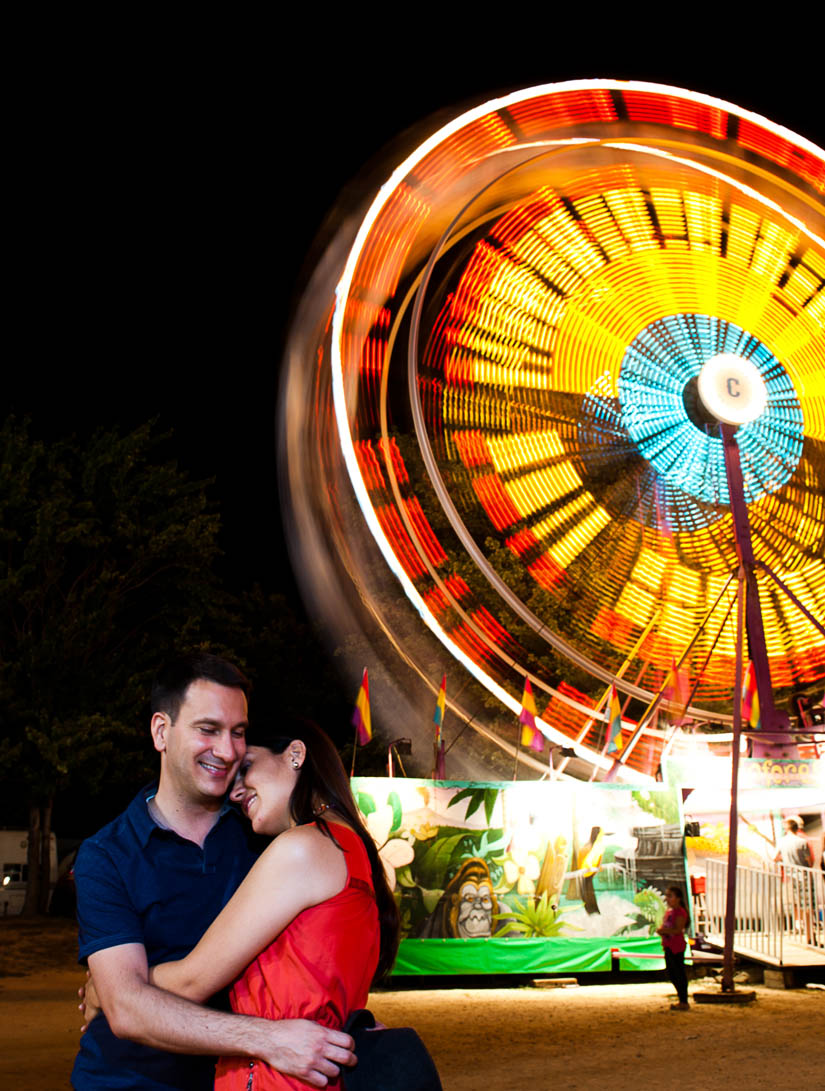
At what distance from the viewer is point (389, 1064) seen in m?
2.19

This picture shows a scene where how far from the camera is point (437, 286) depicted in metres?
13.7

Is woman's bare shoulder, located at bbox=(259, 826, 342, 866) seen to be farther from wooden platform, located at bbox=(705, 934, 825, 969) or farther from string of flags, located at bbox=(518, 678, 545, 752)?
wooden platform, located at bbox=(705, 934, 825, 969)

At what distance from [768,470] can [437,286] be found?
15.1ft

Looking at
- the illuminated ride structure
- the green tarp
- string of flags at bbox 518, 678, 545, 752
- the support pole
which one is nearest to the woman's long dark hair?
the illuminated ride structure

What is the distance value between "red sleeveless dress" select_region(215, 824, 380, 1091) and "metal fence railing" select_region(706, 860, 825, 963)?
42.2 ft

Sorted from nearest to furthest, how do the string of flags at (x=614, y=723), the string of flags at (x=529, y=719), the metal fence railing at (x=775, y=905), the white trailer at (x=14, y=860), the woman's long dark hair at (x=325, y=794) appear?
the woman's long dark hair at (x=325, y=794), the metal fence railing at (x=775, y=905), the string of flags at (x=614, y=723), the string of flags at (x=529, y=719), the white trailer at (x=14, y=860)

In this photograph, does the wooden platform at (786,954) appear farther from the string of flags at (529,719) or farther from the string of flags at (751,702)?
the string of flags at (529,719)

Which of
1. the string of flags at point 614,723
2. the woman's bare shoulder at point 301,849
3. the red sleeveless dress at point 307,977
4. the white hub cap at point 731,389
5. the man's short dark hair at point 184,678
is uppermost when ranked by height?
the white hub cap at point 731,389

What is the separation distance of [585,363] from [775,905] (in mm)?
7236

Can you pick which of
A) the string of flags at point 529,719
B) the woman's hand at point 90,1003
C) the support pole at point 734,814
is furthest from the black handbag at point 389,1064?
the string of flags at point 529,719

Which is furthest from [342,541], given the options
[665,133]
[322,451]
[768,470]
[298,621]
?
[298,621]

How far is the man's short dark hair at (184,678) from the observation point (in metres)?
2.85

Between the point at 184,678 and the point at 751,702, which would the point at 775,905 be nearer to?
the point at 751,702

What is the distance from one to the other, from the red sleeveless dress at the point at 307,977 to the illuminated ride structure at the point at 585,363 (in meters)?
10.9
